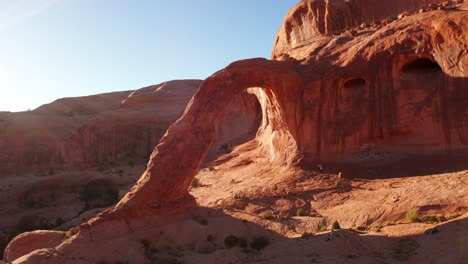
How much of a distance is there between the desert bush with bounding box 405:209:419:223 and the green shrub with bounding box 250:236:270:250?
14.6 ft

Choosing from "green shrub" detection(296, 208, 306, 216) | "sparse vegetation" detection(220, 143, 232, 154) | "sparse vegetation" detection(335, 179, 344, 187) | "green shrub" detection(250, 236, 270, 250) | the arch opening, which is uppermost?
the arch opening

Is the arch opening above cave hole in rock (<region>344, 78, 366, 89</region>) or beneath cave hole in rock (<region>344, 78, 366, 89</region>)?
beneath

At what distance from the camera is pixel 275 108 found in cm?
2242

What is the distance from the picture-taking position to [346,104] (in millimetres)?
20188

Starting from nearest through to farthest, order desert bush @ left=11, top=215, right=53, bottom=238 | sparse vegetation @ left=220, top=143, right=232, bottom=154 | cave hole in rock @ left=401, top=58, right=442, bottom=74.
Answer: cave hole in rock @ left=401, top=58, right=442, bottom=74 → desert bush @ left=11, top=215, right=53, bottom=238 → sparse vegetation @ left=220, top=143, right=232, bottom=154

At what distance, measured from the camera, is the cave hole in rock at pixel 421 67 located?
18.9 metres

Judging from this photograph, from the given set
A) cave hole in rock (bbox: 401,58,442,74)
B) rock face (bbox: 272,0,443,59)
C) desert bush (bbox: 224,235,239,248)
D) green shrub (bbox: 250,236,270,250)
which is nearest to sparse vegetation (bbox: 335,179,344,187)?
green shrub (bbox: 250,236,270,250)

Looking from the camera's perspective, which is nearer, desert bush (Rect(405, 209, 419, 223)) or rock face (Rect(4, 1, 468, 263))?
desert bush (Rect(405, 209, 419, 223))

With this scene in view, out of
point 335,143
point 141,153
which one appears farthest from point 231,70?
point 141,153

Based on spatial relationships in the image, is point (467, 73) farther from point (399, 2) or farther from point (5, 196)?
point (5, 196)

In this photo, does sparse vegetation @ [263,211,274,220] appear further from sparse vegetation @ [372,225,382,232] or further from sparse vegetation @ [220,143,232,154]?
sparse vegetation @ [220,143,232,154]

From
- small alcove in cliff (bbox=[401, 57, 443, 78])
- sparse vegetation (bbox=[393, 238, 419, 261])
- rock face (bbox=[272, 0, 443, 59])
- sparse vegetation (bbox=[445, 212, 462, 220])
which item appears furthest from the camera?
rock face (bbox=[272, 0, 443, 59])

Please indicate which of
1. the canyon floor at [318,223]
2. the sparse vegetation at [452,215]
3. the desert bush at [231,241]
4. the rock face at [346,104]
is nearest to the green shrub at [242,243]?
the canyon floor at [318,223]

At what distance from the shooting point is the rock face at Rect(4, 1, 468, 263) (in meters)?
16.0
